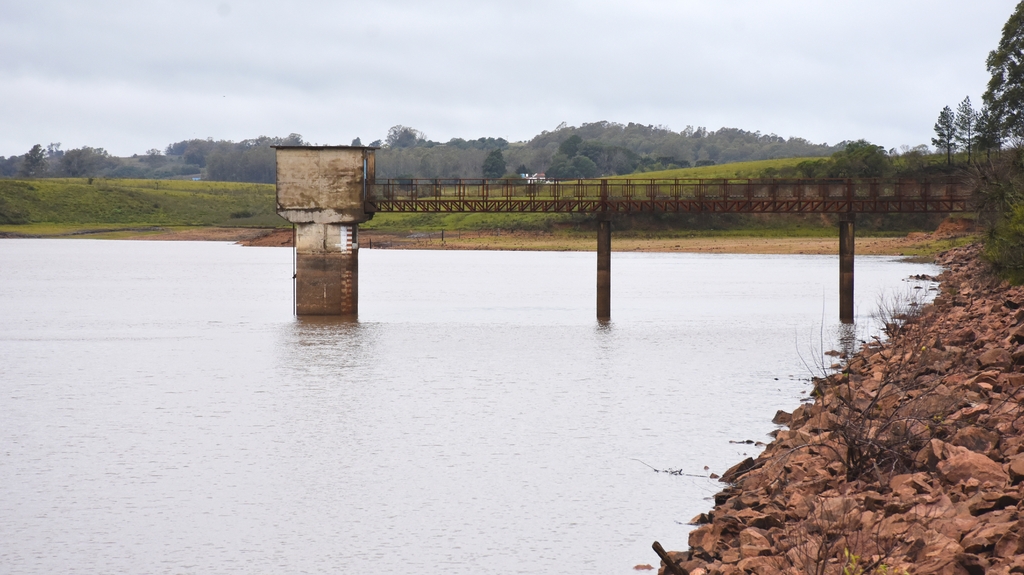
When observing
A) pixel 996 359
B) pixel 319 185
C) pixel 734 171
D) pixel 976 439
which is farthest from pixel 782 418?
pixel 734 171

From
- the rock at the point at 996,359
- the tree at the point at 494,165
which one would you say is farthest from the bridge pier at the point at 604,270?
the tree at the point at 494,165

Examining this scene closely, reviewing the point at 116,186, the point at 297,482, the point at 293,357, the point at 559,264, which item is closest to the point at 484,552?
the point at 297,482

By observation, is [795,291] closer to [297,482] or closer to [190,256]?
[297,482]

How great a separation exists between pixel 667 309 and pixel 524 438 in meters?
31.4

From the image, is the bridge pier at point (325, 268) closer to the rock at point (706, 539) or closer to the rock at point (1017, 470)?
the rock at point (706, 539)

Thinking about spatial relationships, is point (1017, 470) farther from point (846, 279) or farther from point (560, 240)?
point (560, 240)

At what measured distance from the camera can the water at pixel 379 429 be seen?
1605 cm

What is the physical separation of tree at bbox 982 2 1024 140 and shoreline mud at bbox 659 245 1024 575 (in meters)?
78.7

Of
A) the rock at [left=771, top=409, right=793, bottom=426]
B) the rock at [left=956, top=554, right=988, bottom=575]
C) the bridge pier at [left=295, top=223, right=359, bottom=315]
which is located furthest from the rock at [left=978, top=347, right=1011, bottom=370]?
the bridge pier at [left=295, top=223, right=359, bottom=315]

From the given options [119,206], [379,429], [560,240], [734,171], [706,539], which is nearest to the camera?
[706,539]

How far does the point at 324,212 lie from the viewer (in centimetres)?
4697

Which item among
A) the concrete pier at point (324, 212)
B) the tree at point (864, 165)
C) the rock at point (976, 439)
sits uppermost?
the tree at point (864, 165)

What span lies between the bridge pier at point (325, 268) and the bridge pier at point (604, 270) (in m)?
10.0

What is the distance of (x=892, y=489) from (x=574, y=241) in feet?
345
